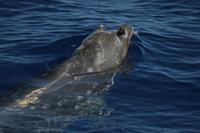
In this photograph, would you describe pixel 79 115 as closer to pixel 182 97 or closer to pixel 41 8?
pixel 182 97

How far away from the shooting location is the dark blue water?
14672 millimetres

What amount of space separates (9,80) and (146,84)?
10.8ft

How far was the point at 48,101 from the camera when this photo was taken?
14.8 metres

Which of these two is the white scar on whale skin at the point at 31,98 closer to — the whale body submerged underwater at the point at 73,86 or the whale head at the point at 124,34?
the whale body submerged underwater at the point at 73,86

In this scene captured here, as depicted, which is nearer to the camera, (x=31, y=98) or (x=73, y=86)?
(x=31, y=98)

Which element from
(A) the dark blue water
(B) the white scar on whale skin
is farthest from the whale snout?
(B) the white scar on whale skin

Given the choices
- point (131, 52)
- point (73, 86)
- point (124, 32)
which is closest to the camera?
point (73, 86)

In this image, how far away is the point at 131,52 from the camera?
62.5 ft

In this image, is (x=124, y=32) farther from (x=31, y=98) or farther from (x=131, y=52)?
(x=31, y=98)

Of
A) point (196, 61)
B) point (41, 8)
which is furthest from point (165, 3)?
point (196, 61)

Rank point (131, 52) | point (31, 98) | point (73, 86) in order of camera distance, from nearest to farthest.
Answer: point (31, 98)
point (73, 86)
point (131, 52)

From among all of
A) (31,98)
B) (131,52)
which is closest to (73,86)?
(31,98)

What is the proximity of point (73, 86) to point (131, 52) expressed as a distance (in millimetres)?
3786

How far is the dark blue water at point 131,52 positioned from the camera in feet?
48.1
